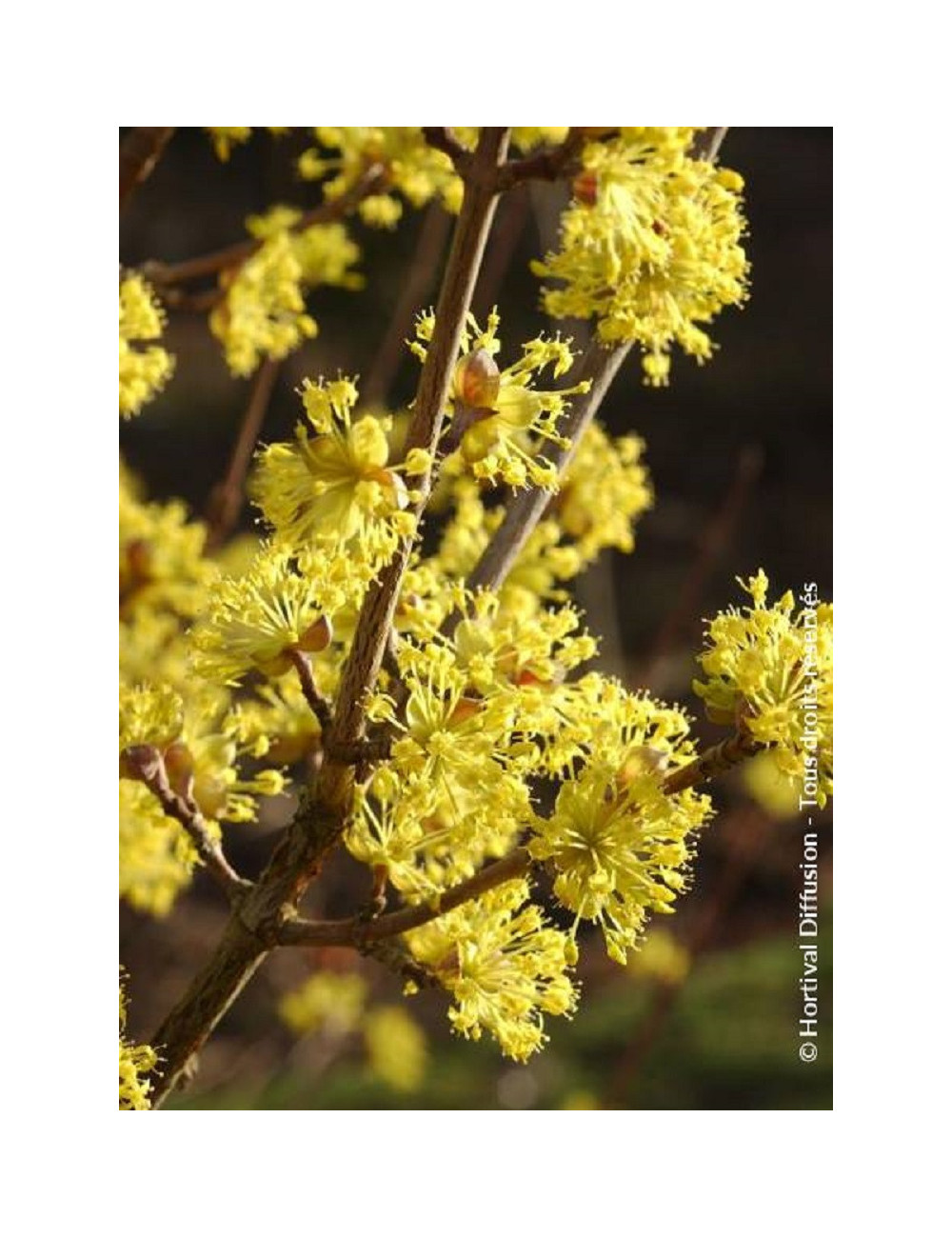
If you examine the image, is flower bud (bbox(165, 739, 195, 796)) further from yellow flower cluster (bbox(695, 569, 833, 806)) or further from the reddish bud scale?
the reddish bud scale

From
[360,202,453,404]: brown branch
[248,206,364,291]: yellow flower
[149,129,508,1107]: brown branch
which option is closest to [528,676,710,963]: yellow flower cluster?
[149,129,508,1107]: brown branch

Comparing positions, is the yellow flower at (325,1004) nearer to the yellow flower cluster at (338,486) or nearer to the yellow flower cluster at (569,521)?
the yellow flower cluster at (569,521)

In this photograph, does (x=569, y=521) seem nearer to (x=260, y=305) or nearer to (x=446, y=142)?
(x=260, y=305)

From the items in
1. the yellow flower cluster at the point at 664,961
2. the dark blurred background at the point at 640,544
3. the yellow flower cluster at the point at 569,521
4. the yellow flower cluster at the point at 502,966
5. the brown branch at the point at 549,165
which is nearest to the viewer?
the brown branch at the point at 549,165

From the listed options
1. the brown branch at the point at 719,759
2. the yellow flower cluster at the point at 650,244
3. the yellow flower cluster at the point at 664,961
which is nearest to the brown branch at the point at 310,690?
the brown branch at the point at 719,759

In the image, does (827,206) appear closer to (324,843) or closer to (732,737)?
(732,737)
